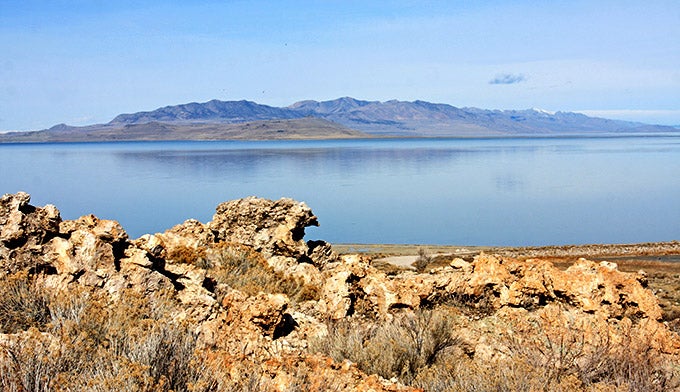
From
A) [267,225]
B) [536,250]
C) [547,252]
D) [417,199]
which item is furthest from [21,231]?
[417,199]

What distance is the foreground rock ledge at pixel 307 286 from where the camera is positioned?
495 cm

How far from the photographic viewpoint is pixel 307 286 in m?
7.64

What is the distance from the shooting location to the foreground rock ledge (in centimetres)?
495

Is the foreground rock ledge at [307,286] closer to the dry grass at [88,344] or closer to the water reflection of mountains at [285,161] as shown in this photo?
the dry grass at [88,344]

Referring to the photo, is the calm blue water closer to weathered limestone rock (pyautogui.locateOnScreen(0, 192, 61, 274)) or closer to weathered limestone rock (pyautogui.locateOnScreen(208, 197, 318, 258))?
weathered limestone rock (pyautogui.locateOnScreen(208, 197, 318, 258))

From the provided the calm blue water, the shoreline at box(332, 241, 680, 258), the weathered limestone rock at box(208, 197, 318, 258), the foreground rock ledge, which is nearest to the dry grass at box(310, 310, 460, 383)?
the foreground rock ledge

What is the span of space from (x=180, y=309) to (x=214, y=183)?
60763 millimetres

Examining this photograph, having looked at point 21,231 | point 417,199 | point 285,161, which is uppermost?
point 21,231

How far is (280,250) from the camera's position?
9.08 meters

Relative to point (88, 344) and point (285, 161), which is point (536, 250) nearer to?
point (88, 344)

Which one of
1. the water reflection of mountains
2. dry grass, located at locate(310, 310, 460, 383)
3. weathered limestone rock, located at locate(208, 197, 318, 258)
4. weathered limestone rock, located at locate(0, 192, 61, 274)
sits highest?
weathered limestone rock, located at locate(0, 192, 61, 274)

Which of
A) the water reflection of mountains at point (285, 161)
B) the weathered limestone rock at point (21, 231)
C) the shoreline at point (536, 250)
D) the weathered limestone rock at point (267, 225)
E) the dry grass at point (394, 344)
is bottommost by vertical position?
the shoreline at point (536, 250)

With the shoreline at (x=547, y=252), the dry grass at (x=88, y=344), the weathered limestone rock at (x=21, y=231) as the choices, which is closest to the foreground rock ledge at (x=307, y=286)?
the weathered limestone rock at (x=21, y=231)

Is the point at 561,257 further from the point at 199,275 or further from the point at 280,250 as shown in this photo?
the point at 199,275
